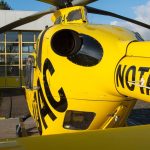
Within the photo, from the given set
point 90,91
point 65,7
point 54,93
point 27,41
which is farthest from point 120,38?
point 27,41

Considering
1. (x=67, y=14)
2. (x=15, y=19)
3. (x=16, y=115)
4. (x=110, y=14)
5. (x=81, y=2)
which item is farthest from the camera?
(x=15, y=19)

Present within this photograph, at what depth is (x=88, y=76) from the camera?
4.70 meters

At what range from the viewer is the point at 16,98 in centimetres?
1805

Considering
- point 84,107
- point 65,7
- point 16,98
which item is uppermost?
point 65,7

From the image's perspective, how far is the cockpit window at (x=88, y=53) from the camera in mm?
4652

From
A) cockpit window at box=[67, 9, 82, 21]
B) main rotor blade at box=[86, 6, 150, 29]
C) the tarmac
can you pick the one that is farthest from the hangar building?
cockpit window at box=[67, 9, 82, 21]

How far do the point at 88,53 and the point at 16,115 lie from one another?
28.8 feet

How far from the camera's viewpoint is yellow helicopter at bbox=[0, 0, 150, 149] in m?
4.14

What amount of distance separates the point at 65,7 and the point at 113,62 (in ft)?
8.67

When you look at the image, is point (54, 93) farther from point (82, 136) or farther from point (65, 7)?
point (82, 136)

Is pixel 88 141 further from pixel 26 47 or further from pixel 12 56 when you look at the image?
pixel 26 47

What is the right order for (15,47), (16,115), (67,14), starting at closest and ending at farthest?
(67,14) < (16,115) < (15,47)

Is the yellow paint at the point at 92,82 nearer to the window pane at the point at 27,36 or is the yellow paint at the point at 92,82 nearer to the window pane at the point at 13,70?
the window pane at the point at 13,70

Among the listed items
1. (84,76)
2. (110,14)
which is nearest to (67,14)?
(110,14)
